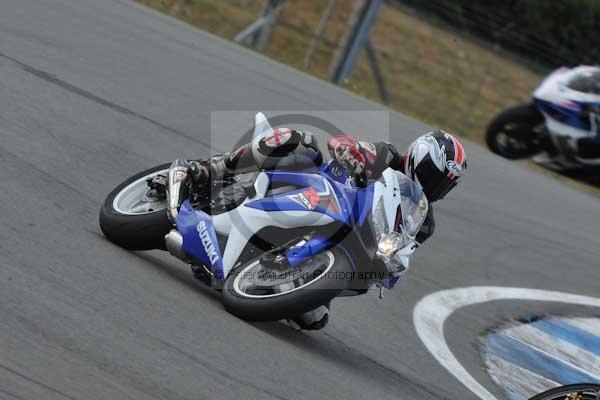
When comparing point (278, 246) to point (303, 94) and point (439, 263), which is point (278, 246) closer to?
point (439, 263)

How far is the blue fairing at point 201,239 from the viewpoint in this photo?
20.0 feet

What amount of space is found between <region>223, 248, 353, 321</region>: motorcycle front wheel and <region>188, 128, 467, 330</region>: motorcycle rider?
348mm

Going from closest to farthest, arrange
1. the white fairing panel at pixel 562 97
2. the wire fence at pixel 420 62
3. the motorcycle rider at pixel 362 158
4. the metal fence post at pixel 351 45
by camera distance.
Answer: the motorcycle rider at pixel 362 158 < the white fairing panel at pixel 562 97 < the metal fence post at pixel 351 45 < the wire fence at pixel 420 62

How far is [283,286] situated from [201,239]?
0.62 metres

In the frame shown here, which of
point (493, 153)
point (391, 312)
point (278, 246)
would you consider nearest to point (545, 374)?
point (391, 312)

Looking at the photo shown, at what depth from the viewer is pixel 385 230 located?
5.78 meters

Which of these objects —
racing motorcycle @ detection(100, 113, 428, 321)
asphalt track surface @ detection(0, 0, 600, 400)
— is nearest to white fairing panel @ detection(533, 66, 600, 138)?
asphalt track surface @ detection(0, 0, 600, 400)

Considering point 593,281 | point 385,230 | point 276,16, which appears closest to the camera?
point 385,230

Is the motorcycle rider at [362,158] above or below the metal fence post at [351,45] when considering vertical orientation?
above

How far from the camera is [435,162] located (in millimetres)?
6062

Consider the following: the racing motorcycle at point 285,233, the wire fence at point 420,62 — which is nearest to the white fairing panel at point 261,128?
the racing motorcycle at point 285,233

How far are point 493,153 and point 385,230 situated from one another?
8594 millimetres

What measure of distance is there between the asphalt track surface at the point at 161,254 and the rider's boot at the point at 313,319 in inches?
4.2

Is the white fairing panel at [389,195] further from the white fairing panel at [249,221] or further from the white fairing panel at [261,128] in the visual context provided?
the white fairing panel at [261,128]
